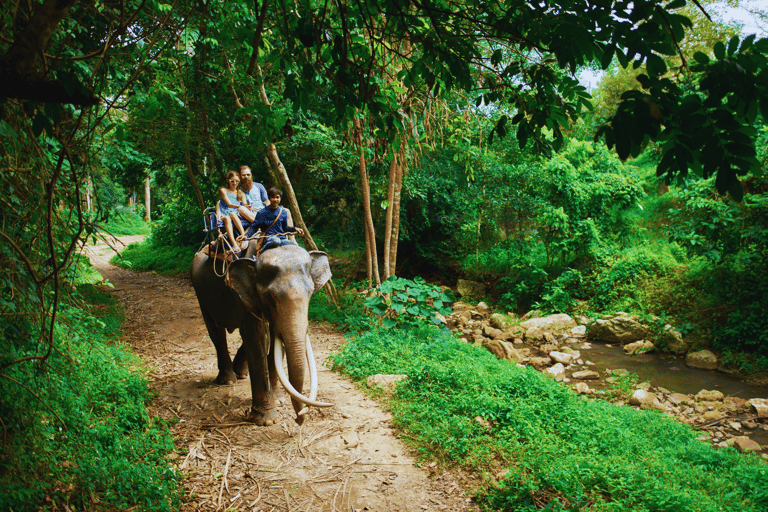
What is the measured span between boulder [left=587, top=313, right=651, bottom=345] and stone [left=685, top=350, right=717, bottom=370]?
1.03m

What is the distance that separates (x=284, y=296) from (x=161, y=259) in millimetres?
14091

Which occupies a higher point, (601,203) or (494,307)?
(601,203)

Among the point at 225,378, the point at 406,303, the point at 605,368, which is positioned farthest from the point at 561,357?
the point at 225,378

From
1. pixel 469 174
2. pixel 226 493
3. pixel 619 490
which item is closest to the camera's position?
pixel 619 490

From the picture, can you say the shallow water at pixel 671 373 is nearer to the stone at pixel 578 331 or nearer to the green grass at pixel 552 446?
the stone at pixel 578 331

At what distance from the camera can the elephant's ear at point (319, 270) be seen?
482cm

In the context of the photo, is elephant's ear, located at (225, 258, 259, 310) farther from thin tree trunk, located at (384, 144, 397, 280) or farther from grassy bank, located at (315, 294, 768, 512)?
thin tree trunk, located at (384, 144, 397, 280)

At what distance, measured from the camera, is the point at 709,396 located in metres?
7.01

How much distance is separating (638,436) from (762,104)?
3899 millimetres

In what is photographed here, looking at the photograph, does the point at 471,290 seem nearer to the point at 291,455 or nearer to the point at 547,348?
the point at 547,348

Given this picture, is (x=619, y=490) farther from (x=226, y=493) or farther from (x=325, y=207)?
(x=325, y=207)

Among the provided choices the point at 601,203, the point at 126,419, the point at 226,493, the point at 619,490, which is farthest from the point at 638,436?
the point at 601,203

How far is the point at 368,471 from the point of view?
3928mm

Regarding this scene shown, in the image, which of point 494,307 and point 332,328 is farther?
point 494,307
